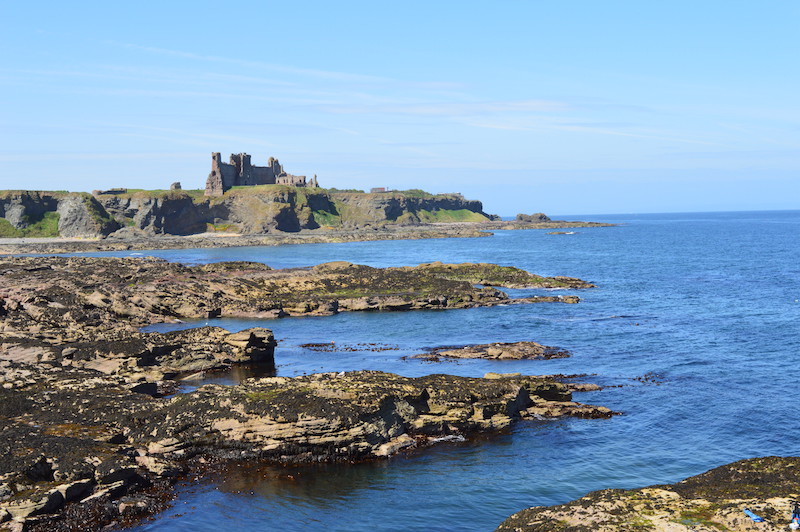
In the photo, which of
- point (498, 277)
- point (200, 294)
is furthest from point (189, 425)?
point (498, 277)

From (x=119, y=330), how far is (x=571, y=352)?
106 feet

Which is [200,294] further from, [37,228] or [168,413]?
[37,228]

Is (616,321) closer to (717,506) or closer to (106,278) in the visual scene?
(717,506)

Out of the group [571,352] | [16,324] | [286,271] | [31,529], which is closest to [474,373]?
[571,352]

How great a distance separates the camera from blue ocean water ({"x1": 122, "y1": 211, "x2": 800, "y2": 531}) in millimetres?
22797

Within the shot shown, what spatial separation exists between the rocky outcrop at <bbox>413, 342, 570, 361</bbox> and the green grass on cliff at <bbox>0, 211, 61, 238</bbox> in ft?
571

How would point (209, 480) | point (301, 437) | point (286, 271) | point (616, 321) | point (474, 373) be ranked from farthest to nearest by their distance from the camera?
1. point (286, 271)
2. point (616, 321)
3. point (474, 373)
4. point (301, 437)
5. point (209, 480)

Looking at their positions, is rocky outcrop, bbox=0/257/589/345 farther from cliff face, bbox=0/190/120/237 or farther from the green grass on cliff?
the green grass on cliff

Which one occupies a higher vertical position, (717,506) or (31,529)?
(717,506)

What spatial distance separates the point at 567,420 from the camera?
3181 cm

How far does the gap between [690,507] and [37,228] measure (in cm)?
20606

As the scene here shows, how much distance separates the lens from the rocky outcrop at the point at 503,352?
148ft

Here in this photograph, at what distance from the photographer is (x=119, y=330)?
51031 millimetres

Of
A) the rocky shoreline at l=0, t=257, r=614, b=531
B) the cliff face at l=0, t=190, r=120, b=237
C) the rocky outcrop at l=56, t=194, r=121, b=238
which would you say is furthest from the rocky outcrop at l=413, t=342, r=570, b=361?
the cliff face at l=0, t=190, r=120, b=237
